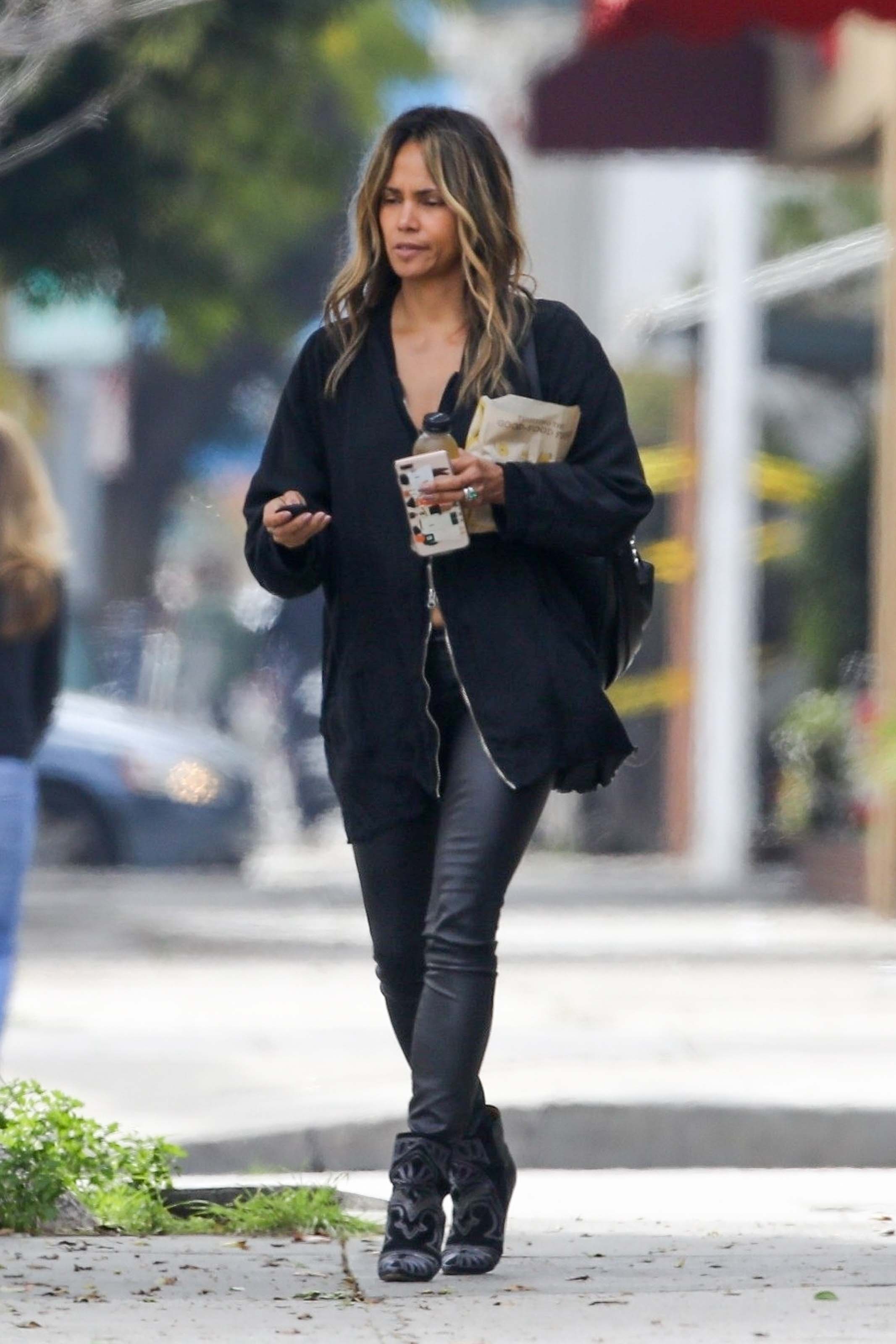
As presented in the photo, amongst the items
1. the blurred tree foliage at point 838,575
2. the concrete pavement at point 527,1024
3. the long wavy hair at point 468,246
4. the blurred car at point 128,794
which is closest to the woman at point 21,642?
the concrete pavement at point 527,1024

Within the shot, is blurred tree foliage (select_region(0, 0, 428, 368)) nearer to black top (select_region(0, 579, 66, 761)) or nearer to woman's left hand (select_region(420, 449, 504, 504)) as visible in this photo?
black top (select_region(0, 579, 66, 761))

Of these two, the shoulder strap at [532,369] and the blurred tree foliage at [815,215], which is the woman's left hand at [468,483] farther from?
the blurred tree foliage at [815,215]

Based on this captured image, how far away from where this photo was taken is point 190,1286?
15.1 ft

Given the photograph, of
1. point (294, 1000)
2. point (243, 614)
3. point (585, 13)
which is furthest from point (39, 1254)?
point (243, 614)

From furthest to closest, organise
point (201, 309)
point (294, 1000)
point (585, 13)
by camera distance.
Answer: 1. point (201, 309)
2. point (585, 13)
3. point (294, 1000)

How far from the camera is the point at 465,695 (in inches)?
180

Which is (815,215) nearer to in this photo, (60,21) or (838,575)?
(838,575)

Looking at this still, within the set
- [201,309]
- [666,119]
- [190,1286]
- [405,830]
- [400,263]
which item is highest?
[666,119]

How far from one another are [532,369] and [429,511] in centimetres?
35

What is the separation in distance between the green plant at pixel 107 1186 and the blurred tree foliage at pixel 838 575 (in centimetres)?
995

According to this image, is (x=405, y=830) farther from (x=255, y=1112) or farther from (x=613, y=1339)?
(x=255, y=1112)

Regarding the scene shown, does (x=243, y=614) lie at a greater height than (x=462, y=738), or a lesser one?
greater

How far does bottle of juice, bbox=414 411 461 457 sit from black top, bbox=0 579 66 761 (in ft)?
6.77

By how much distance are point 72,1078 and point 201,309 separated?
6.67m
